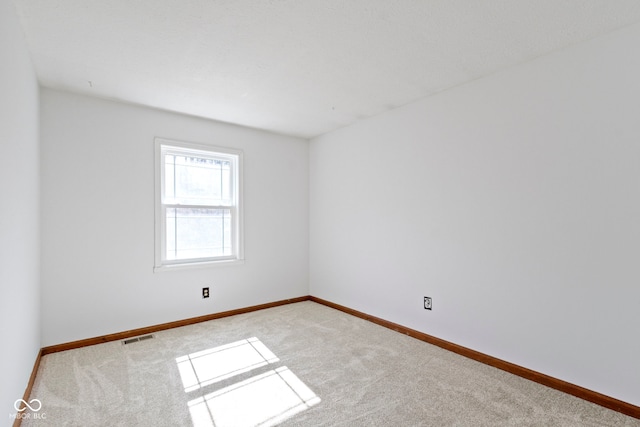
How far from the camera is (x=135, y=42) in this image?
2.11 m

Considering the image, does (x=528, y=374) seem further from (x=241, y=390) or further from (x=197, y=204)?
(x=197, y=204)

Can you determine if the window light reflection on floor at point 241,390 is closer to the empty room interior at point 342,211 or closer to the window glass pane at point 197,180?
the empty room interior at point 342,211

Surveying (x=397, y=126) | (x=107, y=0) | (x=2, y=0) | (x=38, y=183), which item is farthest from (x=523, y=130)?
(x=38, y=183)

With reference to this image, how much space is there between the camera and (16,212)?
6.04 ft

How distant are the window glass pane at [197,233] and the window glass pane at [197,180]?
131mm

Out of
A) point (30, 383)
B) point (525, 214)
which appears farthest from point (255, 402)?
point (525, 214)

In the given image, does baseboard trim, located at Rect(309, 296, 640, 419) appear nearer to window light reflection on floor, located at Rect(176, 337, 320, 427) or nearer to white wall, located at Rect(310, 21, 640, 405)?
white wall, located at Rect(310, 21, 640, 405)

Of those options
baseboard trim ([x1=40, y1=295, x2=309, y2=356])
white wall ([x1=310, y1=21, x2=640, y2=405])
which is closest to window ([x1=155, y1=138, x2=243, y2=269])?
baseboard trim ([x1=40, y1=295, x2=309, y2=356])

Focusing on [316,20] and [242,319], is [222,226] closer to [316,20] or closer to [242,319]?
[242,319]

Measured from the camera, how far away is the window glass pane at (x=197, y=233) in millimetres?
3559

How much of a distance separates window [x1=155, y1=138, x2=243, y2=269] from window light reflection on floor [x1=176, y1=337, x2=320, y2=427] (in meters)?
1.26

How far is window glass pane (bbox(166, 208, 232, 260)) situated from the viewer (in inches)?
140

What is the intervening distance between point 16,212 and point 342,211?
303 centimetres

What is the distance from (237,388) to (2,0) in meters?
2.52
